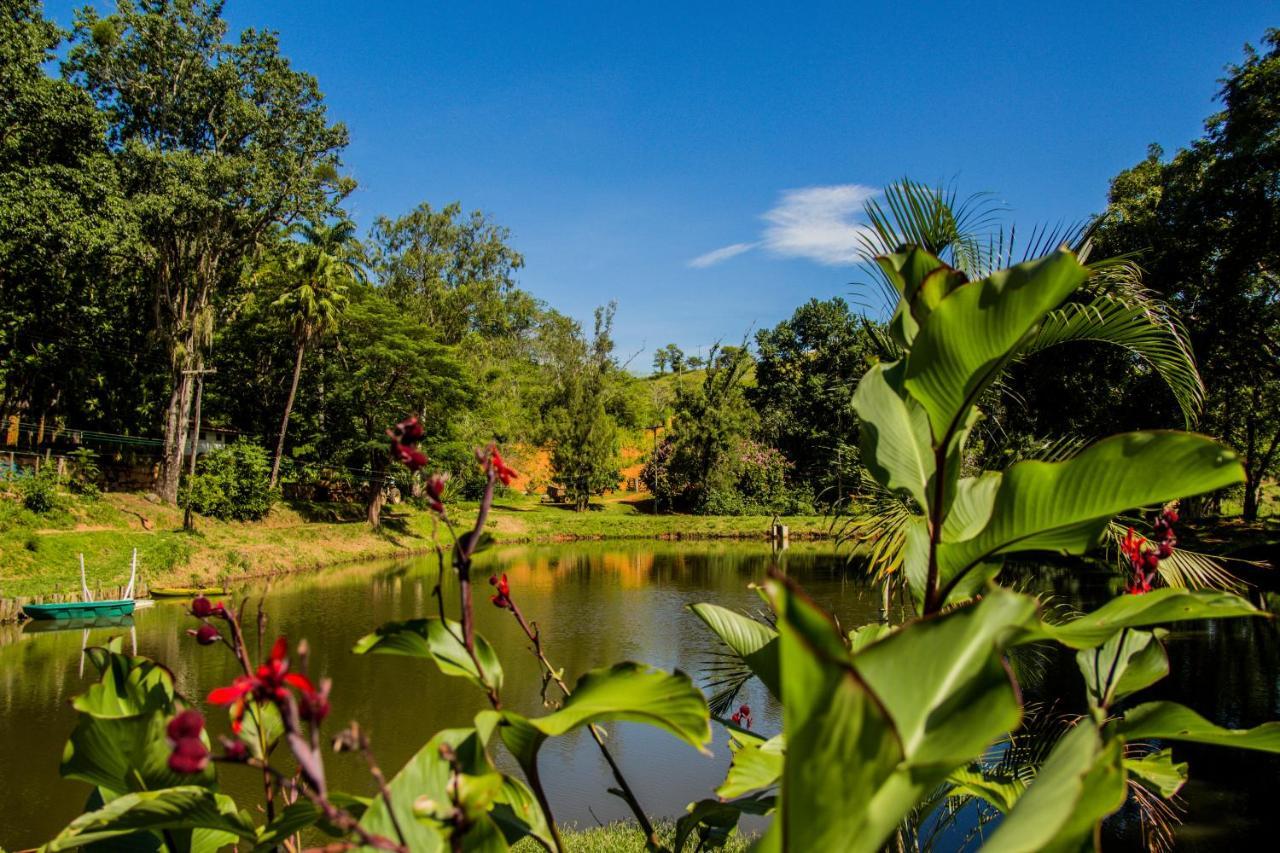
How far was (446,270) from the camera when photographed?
28734mm

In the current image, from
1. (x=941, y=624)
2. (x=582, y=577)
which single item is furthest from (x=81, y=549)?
(x=941, y=624)

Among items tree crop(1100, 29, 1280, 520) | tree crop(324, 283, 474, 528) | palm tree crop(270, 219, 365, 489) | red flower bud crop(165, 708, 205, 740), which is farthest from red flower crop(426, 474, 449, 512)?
tree crop(324, 283, 474, 528)

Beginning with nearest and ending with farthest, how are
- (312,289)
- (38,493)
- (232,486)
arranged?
(38,493) → (232,486) → (312,289)

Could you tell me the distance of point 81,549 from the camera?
13719 mm

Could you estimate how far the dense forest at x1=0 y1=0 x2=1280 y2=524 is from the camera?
477 inches

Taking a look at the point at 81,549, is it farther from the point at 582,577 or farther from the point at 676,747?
the point at 676,747

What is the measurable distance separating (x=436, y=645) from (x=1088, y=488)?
2.77 ft

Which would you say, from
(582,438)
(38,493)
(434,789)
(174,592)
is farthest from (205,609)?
(582,438)

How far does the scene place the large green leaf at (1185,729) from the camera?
1.00 metres

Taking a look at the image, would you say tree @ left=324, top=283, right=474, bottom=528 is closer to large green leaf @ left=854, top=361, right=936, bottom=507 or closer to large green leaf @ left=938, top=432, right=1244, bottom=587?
large green leaf @ left=854, top=361, right=936, bottom=507

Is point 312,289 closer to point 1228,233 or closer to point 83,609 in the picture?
point 83,609

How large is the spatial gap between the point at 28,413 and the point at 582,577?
15.3 metres

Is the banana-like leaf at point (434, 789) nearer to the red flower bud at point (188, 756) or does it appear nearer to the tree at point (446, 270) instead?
the red flower bud at point (188, 756)

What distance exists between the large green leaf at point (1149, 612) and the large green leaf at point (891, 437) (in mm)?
257
